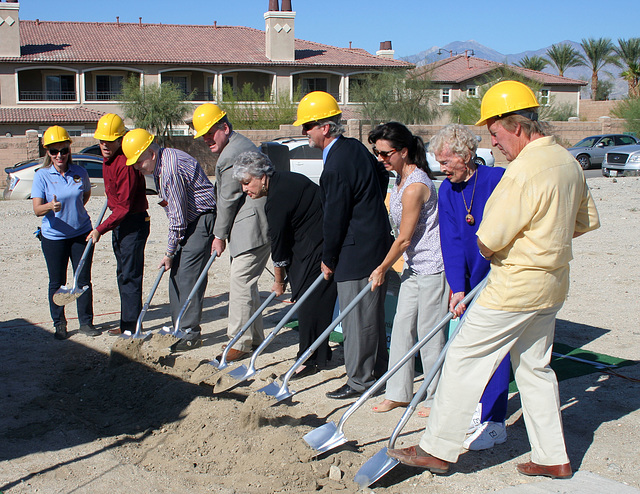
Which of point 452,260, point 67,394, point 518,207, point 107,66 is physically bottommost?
point 67,394

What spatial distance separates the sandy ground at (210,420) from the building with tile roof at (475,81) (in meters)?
44.7

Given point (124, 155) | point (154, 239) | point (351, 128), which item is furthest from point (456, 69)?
point (124, 155)

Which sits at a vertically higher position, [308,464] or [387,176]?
[387,176]

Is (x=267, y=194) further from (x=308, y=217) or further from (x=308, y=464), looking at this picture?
(x=308, y=464)

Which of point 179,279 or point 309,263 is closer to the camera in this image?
point 309,263

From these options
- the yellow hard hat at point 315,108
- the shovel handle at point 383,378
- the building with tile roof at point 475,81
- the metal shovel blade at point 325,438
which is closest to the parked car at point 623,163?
the yellow hard hat at point 315,108

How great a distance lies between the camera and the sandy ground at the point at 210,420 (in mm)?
3615

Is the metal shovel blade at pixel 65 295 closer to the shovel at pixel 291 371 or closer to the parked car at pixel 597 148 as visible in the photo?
the shovel at pixel 291 371

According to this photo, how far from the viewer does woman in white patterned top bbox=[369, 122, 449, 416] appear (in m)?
4.26

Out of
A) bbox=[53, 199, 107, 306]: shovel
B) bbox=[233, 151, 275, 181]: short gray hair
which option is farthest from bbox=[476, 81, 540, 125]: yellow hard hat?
bbox=[53, 199, 107, 306]: shovel

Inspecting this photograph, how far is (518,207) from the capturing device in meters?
3.11

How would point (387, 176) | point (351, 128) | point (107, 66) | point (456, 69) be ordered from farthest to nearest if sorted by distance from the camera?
point (456, 69) < point (107, 66) < point (351, 128) < point (387, 176)

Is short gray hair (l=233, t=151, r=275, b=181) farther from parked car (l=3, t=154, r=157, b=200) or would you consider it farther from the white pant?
parked car (l=3, t=154, r=157, b=200)

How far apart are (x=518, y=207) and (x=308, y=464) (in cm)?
174
